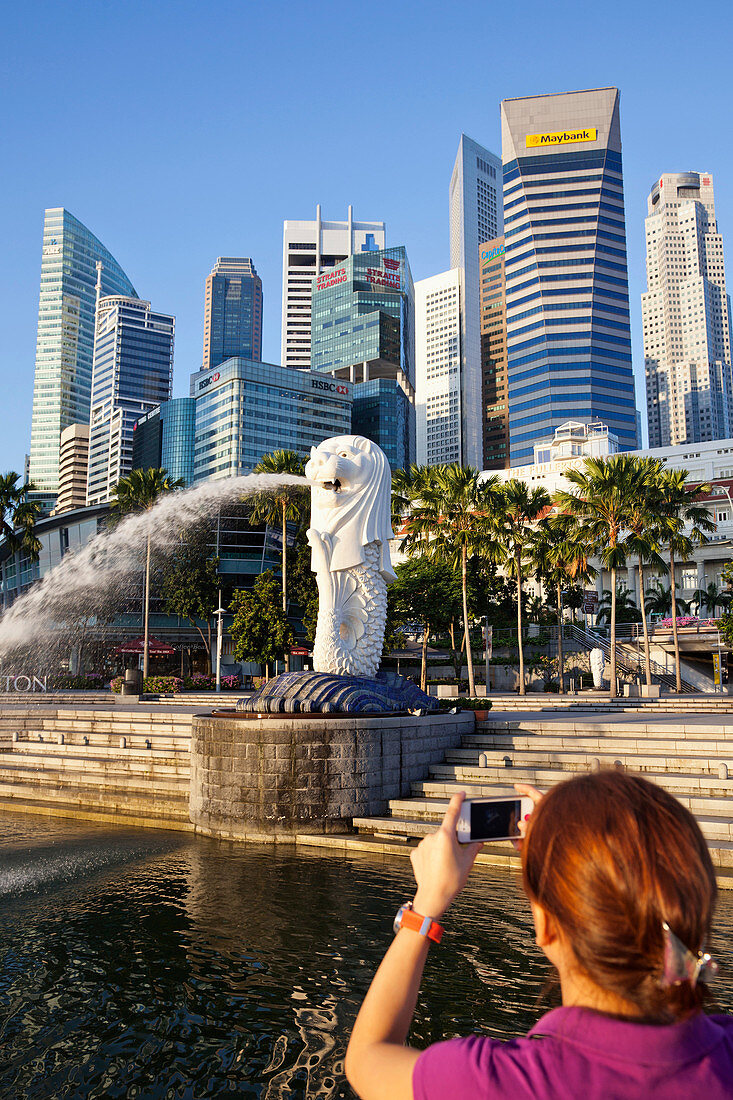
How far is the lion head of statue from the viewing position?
17.2m

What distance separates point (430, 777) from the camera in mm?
16203

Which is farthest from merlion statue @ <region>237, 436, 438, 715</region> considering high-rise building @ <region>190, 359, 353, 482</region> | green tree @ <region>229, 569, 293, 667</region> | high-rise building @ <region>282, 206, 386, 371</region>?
high-rise building @ <region>282, 206, 386, 371</region>

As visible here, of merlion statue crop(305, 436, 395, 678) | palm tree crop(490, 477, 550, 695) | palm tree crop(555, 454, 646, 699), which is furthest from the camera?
palm tree crop(490, 477, 550, 695)

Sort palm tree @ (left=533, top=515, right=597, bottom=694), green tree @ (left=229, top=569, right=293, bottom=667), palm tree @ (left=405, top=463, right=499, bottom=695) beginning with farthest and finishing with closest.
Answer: green tree @ (left=229, top=569, right=293, bottom=667), palm tree @ (left=533, top=515, right=597, bottom=694), palm tree @ (left=405, top=463, right=499, bottom=695)

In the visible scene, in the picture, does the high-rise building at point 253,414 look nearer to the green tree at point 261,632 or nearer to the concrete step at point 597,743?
the green tree at point 261,632

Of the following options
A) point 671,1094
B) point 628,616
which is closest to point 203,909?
point 671,1094

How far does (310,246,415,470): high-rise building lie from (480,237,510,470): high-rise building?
2495 cm

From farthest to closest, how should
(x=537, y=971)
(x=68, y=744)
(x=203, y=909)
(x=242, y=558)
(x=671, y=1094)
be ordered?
A: 1. (x=242, y=558)
2. (x=68, y=744)
3. (x=203, y=909)
4. (x=537, y=971)
5. (x=671, y=1094)

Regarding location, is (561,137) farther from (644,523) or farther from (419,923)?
(419,923)

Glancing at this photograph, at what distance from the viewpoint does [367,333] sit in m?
155

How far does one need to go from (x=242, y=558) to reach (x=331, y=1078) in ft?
196

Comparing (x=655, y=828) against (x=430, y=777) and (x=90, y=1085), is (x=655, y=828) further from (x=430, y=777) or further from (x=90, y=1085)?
→ (x=430, y=777)

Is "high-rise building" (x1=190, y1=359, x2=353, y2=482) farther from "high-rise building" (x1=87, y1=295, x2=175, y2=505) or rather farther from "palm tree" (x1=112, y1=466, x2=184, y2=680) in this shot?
"high-rise building" (x1=87, y1=295, x2=175, y2=505)

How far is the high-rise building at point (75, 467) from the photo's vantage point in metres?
193
